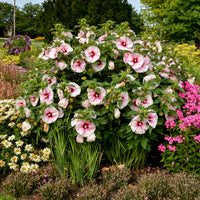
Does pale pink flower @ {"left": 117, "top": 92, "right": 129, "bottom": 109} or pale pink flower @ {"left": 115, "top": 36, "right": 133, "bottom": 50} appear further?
pale pink flower @ {"left": 115, "top": 36, "right": 133, "bottom": 50}

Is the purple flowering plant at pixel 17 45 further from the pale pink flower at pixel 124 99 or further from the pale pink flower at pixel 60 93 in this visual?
the pale pink flower at pixel 124 99

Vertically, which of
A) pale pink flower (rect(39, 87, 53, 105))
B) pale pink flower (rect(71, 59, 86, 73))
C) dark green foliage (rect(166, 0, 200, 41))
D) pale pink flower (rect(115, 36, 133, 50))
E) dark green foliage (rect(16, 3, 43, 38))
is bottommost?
pale pink flower (rect(39, 87, 53, 105))

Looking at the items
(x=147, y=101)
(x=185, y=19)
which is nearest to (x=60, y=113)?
(x=147, y=101)

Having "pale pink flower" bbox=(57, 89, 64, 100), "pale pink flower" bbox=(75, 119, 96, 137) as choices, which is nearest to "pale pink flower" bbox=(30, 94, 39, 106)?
"pale pink flower" bbox=(57, 89, 64, 100)

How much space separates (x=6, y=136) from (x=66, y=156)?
3.39 ft

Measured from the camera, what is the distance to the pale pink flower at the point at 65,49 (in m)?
3.11

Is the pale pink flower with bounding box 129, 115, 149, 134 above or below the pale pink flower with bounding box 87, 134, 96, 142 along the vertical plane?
above

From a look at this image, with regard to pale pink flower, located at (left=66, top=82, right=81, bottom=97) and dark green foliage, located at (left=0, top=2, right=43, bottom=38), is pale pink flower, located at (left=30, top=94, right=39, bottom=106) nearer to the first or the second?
pale pink flower, located at (left=66, top=82, right=81, bottom=97)

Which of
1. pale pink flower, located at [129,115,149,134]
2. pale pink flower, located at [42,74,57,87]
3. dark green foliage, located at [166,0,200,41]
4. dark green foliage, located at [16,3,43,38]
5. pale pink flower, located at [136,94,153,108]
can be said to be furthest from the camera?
dark green foliage, located at [16,3,43,38]

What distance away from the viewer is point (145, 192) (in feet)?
7.92

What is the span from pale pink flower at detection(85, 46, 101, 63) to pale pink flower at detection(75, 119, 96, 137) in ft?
2.37

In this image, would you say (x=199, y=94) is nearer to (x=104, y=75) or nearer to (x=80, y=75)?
(x=104, y=75)

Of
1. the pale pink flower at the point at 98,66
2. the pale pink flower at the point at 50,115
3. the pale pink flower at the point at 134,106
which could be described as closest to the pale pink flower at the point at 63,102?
the pale pink flower at the point at 50,115

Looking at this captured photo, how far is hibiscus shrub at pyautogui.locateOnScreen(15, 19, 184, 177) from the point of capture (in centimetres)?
283
